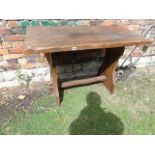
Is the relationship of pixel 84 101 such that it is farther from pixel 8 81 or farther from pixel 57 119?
pixel 8 81

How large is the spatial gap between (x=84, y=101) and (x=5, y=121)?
1.04m

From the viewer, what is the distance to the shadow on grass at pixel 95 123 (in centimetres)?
252

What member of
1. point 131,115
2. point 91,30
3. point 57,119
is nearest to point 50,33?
point 91,30

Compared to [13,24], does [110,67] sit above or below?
below

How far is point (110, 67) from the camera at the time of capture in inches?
115

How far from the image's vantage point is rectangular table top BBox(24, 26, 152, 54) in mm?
2035

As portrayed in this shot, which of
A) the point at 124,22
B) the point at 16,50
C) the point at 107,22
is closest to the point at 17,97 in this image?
the point at 16,50

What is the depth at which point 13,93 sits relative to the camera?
9.93ft

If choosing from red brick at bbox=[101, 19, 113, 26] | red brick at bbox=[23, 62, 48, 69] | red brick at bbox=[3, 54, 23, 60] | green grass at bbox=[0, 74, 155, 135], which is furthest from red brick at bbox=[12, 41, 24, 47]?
red brick at bbox=[101, 19, 113, 26]

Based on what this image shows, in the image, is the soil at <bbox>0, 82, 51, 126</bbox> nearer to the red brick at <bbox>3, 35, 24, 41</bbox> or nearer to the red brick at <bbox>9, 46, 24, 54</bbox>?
the red brick at <bbox>9, 46, 24, 54</bbox>

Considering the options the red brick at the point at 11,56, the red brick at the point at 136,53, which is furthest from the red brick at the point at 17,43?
the red brick at the point at 136,53

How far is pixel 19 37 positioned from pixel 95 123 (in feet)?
4.87

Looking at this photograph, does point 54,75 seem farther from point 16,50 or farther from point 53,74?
point 16,50

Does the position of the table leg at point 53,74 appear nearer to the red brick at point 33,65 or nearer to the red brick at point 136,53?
the red brick at point 33,65
